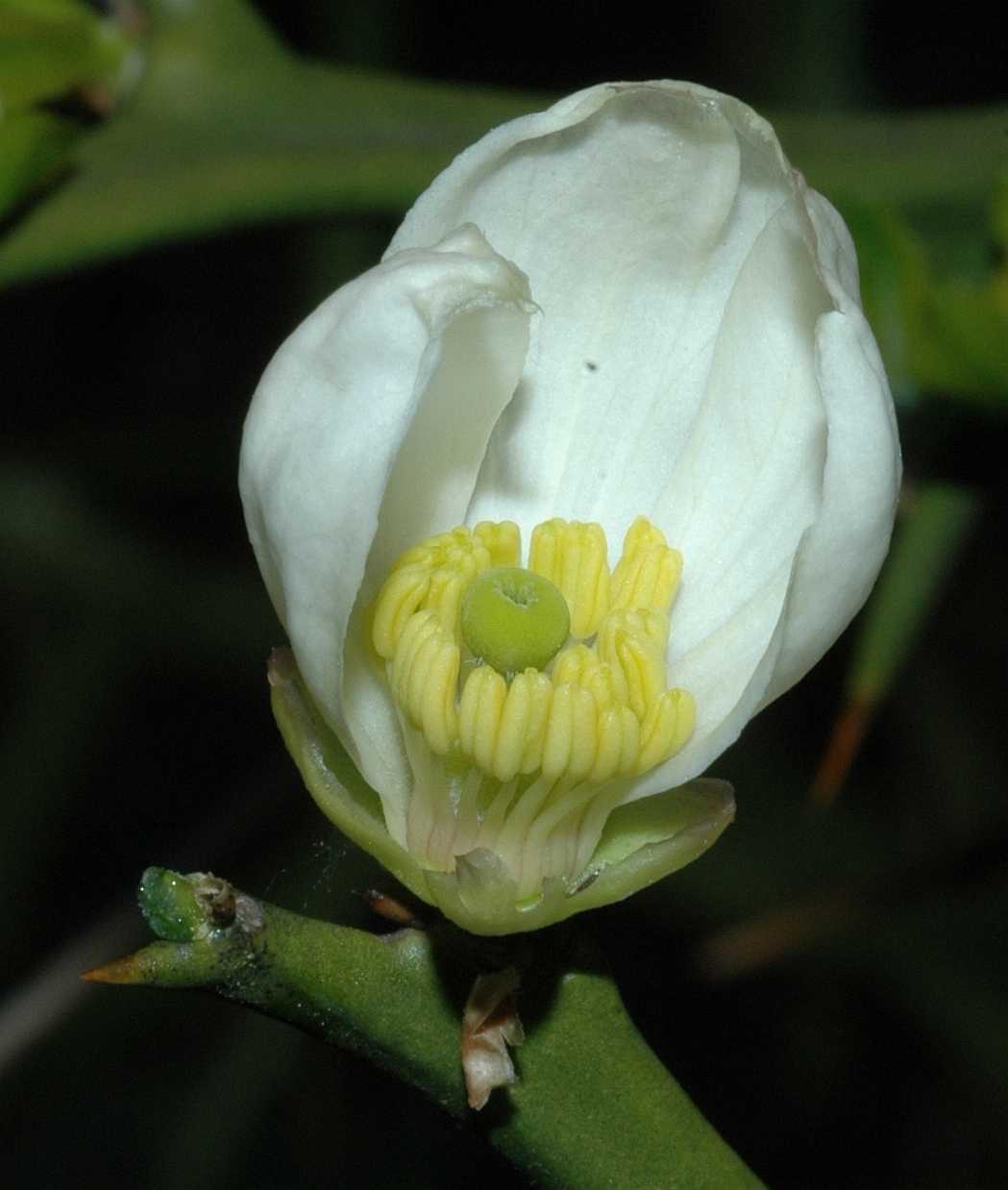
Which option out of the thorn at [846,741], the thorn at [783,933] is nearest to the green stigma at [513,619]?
the thorn at [846,741]

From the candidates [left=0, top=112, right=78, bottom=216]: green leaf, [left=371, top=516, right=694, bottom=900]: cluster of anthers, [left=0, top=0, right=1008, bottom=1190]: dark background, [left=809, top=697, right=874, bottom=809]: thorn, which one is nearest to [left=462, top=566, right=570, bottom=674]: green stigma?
[left=371, top=516, right=694, bottom=900]: cluster of anthers

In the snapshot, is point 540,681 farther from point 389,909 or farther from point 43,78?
point 43,78

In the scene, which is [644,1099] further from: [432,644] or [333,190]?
[333,190]

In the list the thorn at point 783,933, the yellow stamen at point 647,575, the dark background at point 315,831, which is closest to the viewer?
the yellow stamen at point 647,575

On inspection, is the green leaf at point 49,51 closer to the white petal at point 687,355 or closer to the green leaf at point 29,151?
the green leaf at point 29,151

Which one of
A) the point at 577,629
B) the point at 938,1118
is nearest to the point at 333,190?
the point at 577,629

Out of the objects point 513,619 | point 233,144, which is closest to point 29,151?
point 233,144
